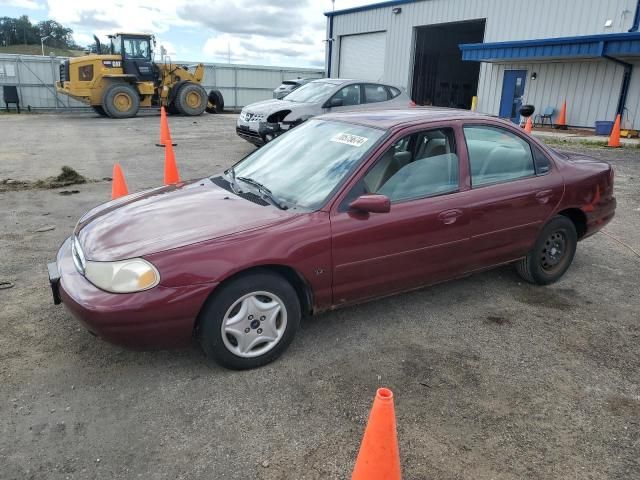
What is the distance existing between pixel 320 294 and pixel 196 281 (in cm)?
83

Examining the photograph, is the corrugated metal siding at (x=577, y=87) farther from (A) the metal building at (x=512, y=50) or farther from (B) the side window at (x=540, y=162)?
(B) the side window at (x=540, y=162)

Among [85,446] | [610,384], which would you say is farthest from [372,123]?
[85,446]

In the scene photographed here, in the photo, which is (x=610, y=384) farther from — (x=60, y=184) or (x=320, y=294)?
(x=60, y=184)

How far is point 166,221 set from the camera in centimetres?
317

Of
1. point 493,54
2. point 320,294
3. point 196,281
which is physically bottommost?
point 320,294

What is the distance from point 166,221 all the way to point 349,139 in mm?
1414

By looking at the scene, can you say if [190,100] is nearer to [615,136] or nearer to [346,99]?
[346,99]

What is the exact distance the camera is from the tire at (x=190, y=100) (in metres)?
20.3

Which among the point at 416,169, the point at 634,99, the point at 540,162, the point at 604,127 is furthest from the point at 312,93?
the point at 634,99

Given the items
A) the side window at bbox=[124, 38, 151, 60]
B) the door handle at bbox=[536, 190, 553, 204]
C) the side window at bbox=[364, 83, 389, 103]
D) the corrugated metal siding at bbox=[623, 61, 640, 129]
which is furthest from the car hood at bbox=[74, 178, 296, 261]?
the side window at bbox=[124, 38, 151, 60]

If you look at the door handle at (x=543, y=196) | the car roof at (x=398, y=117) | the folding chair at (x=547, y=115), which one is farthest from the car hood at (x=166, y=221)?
the folding chair at (x=547, y=115)

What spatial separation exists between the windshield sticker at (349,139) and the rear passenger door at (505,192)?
865 millimetres

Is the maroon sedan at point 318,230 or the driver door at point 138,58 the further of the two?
the driver door at point 138,58

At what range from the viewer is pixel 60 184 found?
7887 mm
